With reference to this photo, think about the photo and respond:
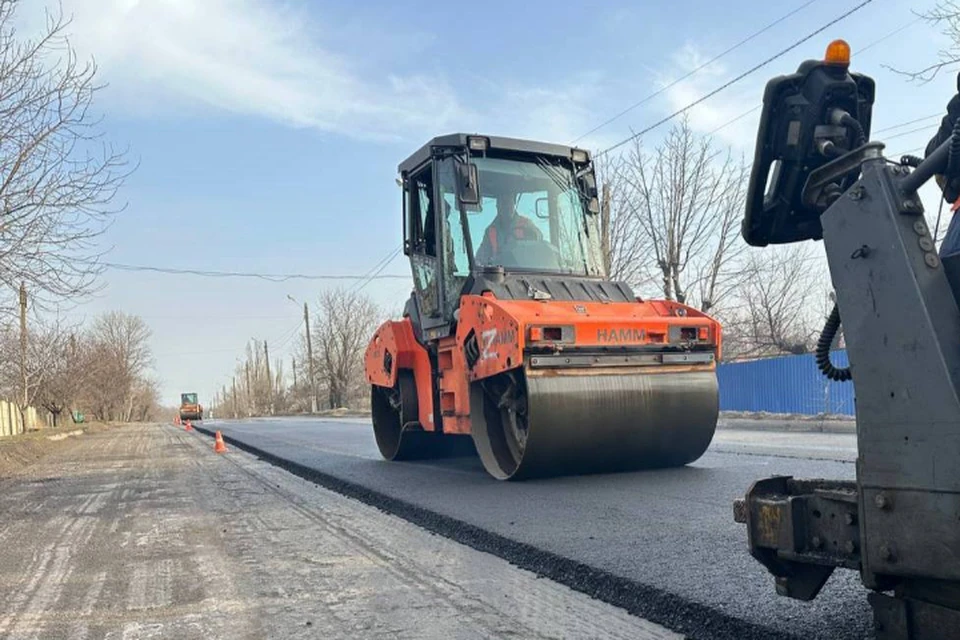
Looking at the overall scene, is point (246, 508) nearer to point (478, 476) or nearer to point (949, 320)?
point (478, 476)

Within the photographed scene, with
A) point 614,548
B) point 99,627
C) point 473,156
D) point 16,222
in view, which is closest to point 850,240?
→ point 614,548

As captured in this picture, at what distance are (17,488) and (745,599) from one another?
9.25 metres

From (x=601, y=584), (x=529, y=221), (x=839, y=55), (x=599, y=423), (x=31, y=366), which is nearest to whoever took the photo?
(x=839, y=55)

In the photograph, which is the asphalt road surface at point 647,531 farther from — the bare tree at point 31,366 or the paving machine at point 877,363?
the bare tree at point 31,366

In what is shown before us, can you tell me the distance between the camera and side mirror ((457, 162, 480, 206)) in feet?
22.9

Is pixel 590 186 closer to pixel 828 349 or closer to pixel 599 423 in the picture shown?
pixel 599 423

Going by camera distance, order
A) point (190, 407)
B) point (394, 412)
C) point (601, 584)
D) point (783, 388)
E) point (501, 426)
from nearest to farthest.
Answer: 1. point (601, 584)
2. point (501, 426)
3. point (394, 412)
4. point (783, 388)
5. point (190, 407)

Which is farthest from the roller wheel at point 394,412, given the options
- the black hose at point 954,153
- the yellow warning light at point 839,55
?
the black hose at point 954,153

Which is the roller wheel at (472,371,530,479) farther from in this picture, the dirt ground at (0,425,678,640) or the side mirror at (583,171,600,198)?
the side mirror at (583,171,600,198)

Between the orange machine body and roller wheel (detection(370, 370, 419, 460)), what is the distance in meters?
0.86

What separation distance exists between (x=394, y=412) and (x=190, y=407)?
6100 cm

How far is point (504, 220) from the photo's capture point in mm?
7297

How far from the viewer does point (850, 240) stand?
83.5 inches

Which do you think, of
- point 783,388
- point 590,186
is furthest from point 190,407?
point 590,186
